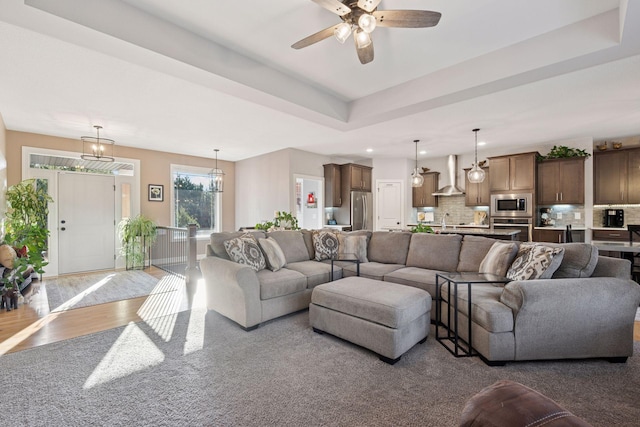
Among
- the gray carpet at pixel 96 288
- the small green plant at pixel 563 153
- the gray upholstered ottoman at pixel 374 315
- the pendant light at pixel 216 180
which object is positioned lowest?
the gray carpet at pixel 96 288

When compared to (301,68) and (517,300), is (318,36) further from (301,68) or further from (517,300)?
(517,300)

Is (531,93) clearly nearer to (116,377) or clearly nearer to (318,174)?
(318,174)

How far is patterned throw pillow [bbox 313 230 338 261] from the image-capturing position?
414cm

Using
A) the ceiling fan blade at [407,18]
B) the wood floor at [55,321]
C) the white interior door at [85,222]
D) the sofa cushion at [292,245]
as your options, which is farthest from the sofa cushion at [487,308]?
the white interior door at [85,222]

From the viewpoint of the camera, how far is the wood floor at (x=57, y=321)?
2688 millimetres

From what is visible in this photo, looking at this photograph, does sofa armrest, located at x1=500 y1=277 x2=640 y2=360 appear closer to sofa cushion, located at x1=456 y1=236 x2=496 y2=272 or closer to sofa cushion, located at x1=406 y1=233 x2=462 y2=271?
sofa cushion, located at x1=456 y1=236 x2=496 y2=272

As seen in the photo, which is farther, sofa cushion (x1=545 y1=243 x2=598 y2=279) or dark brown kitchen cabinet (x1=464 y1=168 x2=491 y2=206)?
dark brown kitchen cabinet (x1=464 y1=168 x2=491 y2=206)

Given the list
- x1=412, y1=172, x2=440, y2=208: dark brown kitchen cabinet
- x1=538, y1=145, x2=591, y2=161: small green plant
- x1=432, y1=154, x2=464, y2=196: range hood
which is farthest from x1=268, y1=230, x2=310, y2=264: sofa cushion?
x1=538, y1=145, x2=591, y2=161: small green plant

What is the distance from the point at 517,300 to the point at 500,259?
752mm

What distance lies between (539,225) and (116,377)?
7591 mm

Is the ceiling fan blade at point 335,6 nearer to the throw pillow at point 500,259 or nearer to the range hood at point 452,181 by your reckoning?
the throw pillow at point 500,259

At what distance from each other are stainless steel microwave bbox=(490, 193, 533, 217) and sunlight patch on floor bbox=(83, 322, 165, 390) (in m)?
6.73

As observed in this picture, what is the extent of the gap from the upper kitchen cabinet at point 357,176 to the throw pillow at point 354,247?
10.3 ft

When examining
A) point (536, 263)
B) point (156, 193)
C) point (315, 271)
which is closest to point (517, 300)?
point (536, 263)
